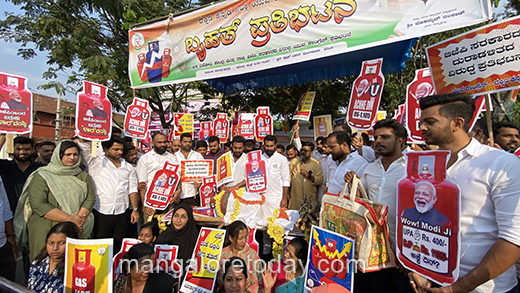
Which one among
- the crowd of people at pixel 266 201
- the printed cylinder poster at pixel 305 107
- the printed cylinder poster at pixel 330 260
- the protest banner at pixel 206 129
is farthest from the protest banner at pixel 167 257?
the protest banner at pixel 206 129

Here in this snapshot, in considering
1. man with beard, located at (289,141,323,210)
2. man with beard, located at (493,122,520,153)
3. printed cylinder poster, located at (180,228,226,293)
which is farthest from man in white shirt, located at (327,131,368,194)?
man with beard, located at (289,141,323,210)

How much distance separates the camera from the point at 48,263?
90.5 inches

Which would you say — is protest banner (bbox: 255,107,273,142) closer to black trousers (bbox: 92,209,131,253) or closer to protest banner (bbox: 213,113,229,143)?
protest banner (bbox: 213,113,229,143)

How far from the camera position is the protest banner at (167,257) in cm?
287

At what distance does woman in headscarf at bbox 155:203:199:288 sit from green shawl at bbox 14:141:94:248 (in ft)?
2.85

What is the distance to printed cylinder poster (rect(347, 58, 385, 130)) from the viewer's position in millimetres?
3691

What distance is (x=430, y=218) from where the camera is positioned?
1.33 meters

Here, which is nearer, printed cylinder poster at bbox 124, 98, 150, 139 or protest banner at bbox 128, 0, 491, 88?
protest banner at bbox 128, 0, 491, 88

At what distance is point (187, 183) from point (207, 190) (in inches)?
23.5

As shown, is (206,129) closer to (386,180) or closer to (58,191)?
(58,191)

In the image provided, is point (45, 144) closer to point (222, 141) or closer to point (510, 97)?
point (222, 141)

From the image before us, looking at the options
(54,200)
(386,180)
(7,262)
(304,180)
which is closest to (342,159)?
(386,180)

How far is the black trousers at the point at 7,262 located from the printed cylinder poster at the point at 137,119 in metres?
2.74

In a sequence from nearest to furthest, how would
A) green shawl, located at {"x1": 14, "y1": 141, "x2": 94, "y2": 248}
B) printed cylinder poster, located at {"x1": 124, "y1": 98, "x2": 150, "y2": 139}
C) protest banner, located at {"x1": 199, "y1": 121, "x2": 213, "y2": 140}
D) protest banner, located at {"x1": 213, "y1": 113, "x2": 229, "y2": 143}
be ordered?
green shawl, located at {"x1": 14, "y1": 141, "x2": 94, "y2": 248} < printed cylinder poster, located at {"x1": 124, "y1": 98, "x2": 150, "y2": 139} < protest banner, located at {"x1": 213, "y1": 113, "x2": 229, "y2": 143} < protest banner, located at {"x1": 199, "y1": 121, "x2": 213, "y2": 140}
